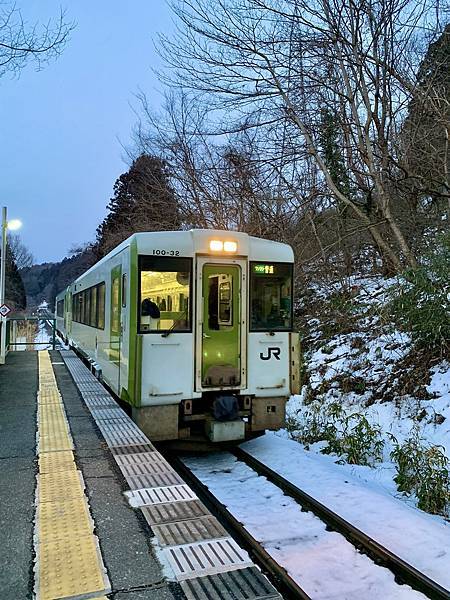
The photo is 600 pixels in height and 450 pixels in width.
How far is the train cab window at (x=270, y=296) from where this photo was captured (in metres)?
6.78

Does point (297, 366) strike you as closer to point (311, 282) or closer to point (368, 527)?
point (368, 527)

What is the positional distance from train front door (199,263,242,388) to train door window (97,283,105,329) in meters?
3.40

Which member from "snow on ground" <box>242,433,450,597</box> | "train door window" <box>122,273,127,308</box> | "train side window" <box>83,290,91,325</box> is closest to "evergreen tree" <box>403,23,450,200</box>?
"snow on ground" <box>242,433,450,597</box>

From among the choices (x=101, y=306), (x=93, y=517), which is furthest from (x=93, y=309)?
(x=93, y=517)

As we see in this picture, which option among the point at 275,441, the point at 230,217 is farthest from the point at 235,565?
the point at 230,217

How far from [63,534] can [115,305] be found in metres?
4.80

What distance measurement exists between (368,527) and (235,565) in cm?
231

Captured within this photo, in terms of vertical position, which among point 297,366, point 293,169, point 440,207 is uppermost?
point 293,169

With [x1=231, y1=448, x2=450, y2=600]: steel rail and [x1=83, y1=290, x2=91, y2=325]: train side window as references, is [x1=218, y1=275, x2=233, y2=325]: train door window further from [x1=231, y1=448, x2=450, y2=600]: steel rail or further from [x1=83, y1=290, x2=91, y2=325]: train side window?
[x1=83, y1=290, x2=91, y2=325]: train side window

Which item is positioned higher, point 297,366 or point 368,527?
point 297,366

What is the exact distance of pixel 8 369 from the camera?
39.4ft

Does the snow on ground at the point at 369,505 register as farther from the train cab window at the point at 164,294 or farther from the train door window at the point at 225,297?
the train cab window at the point at 164,294

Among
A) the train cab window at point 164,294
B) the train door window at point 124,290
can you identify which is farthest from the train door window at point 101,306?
the train cab window at point 164,294

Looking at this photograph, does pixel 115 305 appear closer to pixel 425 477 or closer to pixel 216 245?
pixel 216 245
